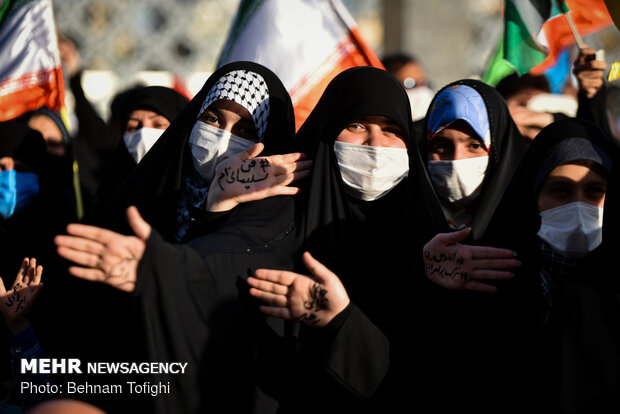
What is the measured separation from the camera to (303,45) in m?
3.86

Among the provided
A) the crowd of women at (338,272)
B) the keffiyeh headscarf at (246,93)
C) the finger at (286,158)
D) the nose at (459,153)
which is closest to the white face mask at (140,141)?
the crowd of women at (338,272)

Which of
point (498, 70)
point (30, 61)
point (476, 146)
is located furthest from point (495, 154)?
point (30, 61)

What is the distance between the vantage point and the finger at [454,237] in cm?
222

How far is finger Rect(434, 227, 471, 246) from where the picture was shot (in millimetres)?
2217

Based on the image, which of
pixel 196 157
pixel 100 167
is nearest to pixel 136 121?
pixel 196 157

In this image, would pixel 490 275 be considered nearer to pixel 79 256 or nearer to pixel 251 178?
pixel 251 178

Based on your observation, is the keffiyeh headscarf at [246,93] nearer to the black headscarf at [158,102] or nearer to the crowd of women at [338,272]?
the crowd of women at [338,272]

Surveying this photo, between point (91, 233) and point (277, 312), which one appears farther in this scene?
point (277, 312)

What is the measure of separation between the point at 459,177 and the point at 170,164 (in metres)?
1.08

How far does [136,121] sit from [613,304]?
7.99 ft

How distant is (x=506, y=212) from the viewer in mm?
2539

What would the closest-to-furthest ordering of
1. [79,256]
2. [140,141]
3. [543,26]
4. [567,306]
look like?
[79,256] → [567,306] → [543,26] → [140,141]

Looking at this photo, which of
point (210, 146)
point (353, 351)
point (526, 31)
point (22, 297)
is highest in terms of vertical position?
point (526, 31)

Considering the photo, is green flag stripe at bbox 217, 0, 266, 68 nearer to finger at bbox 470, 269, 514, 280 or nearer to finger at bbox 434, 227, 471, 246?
finger at bbox 434, 227, 471, 246
